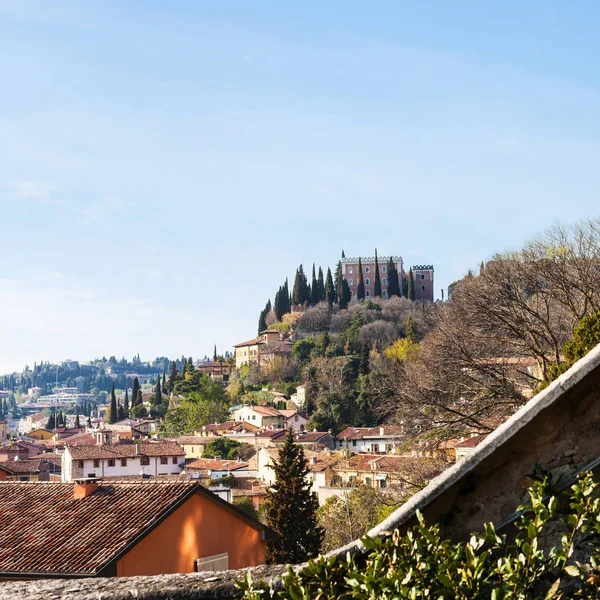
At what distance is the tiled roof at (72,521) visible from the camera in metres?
11.0

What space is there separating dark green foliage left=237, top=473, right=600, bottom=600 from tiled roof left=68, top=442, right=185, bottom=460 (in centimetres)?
5229

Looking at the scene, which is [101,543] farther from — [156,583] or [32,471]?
[32,471]

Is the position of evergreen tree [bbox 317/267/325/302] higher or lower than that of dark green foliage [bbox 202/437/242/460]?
higher

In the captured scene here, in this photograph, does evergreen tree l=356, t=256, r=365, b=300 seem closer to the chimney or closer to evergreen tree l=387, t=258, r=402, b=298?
evergreen tree l=387, t=258, r=402, b=298

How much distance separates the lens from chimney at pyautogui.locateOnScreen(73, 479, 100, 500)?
43.1 feet

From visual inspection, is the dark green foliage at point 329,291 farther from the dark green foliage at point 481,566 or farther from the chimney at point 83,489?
the dark green foliage at point 481,566

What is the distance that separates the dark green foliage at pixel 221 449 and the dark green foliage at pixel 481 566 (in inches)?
2438

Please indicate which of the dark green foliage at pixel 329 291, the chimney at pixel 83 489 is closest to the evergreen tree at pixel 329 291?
the dark green foliage at pixel 329 291

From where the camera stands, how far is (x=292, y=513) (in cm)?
2992

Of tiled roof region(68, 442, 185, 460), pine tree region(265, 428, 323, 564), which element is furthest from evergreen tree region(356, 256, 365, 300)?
pine tree region(265, 428, 323, 564)

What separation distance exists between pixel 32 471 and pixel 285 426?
97.9ft

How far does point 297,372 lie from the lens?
8831cm

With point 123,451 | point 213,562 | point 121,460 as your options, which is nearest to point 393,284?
point 123,451

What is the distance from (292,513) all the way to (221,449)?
1413 inches
